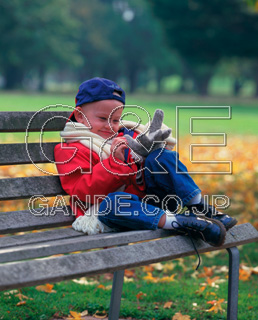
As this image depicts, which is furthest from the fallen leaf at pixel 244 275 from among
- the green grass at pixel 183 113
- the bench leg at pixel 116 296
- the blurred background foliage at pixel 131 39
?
the blurred background foliage at pixel 131 39

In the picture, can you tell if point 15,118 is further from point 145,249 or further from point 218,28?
point 218,28

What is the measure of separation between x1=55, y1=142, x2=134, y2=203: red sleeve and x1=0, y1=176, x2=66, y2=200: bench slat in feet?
0.30

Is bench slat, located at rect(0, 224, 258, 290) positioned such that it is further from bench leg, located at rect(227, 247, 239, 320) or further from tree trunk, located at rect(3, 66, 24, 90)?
tree trunk, located at rect(3, 66, 24, 90)

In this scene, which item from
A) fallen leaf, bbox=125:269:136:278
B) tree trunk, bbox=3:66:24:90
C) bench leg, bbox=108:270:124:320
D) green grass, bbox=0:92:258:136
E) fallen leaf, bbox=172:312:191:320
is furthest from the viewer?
tree trunk, bbox=3:66:24:90

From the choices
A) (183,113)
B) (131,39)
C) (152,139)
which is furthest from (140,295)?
(131,39)

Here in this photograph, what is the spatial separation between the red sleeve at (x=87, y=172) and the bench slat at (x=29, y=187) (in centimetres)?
9

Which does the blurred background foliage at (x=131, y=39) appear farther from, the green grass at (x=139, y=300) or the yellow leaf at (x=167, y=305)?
the yellow leaf at (x=167, y=305)

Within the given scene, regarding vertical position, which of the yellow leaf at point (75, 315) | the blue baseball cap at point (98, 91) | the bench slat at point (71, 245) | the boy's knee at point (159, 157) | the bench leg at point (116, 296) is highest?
the blue baseball cap at point (98, 91)

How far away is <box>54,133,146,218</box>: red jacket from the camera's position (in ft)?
9.95

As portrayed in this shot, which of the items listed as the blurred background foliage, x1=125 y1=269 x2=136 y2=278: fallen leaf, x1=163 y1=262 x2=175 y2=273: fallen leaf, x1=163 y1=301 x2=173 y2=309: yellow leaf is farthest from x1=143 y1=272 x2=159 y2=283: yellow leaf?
the blurred background foliage

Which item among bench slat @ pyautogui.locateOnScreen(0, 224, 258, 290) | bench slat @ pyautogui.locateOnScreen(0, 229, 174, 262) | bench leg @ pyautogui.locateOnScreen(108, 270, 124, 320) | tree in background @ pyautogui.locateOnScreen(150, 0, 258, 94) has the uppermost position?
tree in background @ pyautogui.locateOnScreen(150, 0, 258, 94)

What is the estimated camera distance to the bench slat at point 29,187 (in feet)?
10.6

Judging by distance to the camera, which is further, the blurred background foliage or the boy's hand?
the blurred background foliage

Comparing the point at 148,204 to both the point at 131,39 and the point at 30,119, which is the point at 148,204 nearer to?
the point at 30,119
